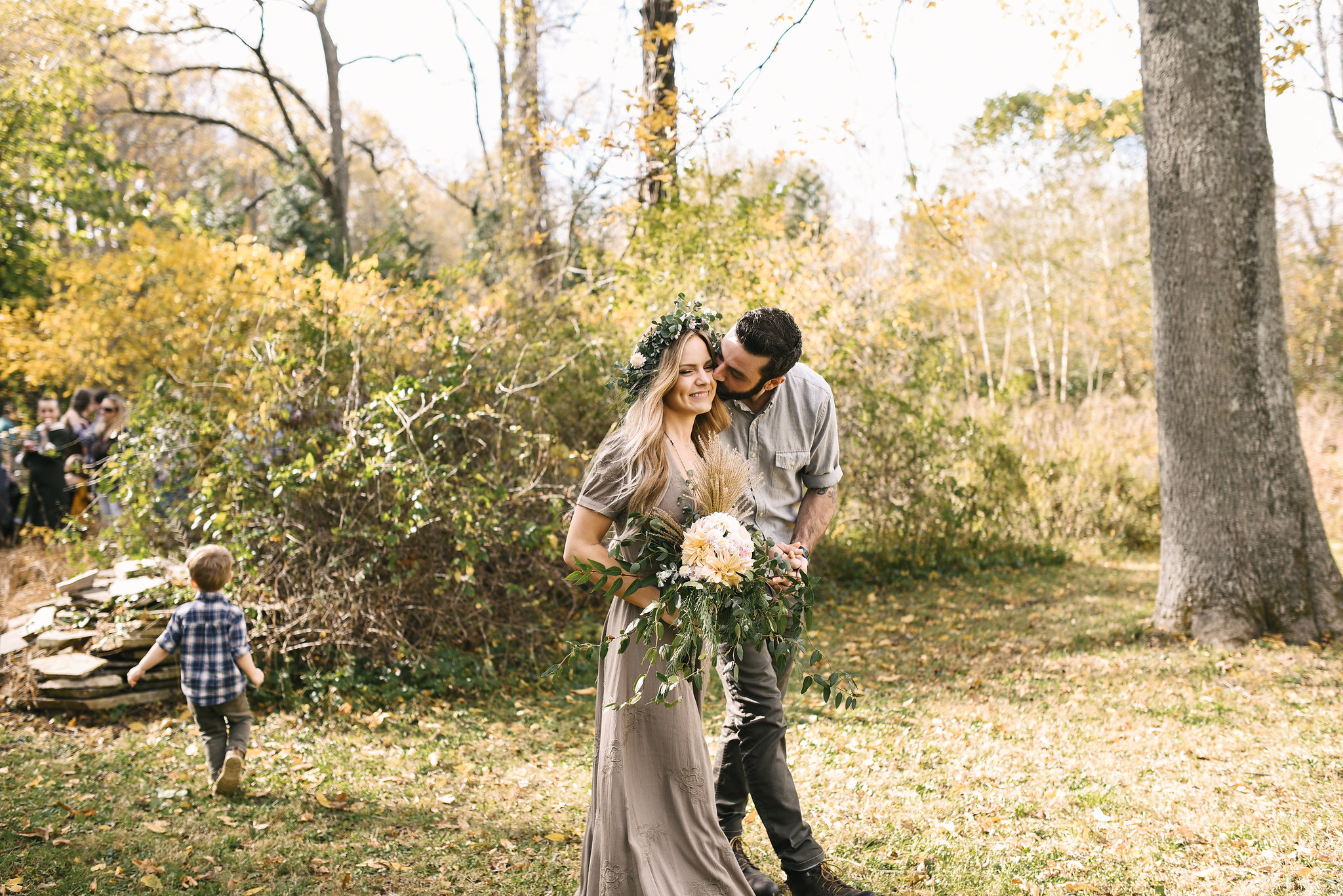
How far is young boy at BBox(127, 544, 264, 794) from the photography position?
434cm

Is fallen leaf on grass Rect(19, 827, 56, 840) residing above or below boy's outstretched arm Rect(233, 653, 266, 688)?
below

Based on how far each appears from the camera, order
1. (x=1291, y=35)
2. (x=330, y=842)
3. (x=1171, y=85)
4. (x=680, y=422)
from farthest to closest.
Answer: (x=1291, y=35), (x=1171, y=85), (x=330, y=842), (x=680, y=422)

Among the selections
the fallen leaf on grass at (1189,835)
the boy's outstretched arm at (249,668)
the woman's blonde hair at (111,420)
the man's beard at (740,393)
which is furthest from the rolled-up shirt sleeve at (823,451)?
the woman's blonde hair at (111,420)

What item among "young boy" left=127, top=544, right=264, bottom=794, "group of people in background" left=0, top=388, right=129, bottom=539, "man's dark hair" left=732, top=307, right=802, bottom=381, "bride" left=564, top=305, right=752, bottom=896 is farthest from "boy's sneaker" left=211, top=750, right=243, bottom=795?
"group of people in background" left=0, top=388, right=129, bottom=539

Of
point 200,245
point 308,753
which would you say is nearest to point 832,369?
point 308,753

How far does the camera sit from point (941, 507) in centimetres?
941

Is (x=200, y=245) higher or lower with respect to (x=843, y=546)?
higher

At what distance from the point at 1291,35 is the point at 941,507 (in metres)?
4.94

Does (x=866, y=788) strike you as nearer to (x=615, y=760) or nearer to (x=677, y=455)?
(x=615, y=760)

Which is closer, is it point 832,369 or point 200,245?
point 832,369

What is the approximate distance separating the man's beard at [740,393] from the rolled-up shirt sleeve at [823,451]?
329 millimetres

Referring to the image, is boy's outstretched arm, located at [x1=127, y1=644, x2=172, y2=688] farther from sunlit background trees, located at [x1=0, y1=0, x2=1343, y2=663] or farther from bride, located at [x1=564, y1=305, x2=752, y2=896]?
bride, located at [x1=564, y1=305, x2=752, y2=896]

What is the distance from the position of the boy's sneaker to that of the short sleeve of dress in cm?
262

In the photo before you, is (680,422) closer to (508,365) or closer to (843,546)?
(508,365)
